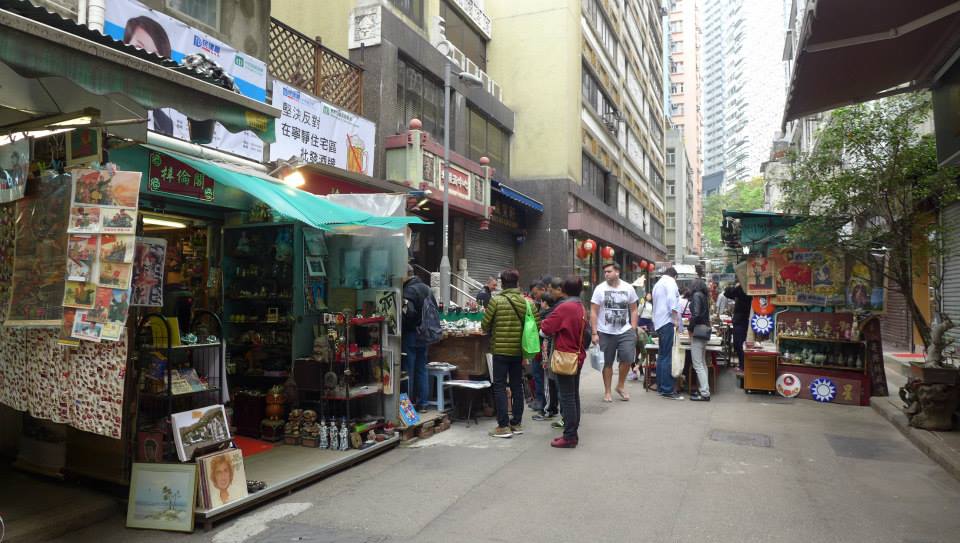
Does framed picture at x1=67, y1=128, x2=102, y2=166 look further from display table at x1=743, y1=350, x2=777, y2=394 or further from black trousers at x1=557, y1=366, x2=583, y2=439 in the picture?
display table at x1=743, y1=350, x2=777, y2=394

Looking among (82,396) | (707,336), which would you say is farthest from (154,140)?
(707,336)

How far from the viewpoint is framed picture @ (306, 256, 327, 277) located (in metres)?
7.39

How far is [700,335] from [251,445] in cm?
687

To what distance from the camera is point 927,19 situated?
6039mm

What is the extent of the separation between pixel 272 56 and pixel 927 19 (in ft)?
29.9

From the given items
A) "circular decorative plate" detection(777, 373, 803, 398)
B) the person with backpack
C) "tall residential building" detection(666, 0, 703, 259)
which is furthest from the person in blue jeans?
"tall residential building" detection(666, 0, 703, 259)

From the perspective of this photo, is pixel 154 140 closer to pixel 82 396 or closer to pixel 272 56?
pixel 82 396

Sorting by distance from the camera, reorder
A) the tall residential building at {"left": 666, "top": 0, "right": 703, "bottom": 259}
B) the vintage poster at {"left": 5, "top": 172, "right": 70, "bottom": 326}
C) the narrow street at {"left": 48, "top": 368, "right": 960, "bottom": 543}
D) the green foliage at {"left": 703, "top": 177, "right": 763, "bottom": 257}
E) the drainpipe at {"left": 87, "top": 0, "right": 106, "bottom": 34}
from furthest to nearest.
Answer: the tall residential building at {"left": 666, "top": 0, "right": 703, "bottom": 259} < the green foliage at {"left": 703, "top": 177, "right": 763, "bottom": 257} < the drainpipe at {"left": 87, "top": 0, "right": 106, "bottom": 34} < the narrow street at {"left": 48, "top": 368, "right": 960, "bottom": 543} < the vintage poster at {"left": 5, "top": 172, "right": 70, "bottom": 326}

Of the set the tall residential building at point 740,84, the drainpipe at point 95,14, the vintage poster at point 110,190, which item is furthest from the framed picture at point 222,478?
the tall residential building at point 740,84

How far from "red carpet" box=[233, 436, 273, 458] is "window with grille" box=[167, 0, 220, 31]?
5.71 metres

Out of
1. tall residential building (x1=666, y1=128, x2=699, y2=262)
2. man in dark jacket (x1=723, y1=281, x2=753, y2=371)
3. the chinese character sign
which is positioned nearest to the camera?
the chinese character sign

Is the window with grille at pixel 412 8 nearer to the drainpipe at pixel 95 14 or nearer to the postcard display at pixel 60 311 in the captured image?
the drainpipe at pixel 95 14

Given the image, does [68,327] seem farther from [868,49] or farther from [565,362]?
[868,49]

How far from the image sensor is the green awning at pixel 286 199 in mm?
5719
